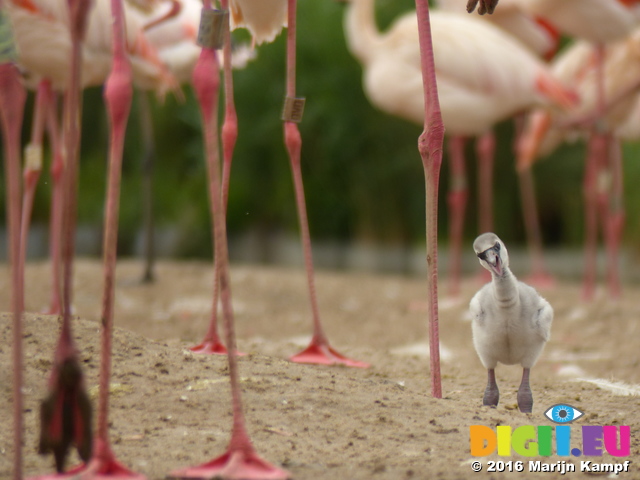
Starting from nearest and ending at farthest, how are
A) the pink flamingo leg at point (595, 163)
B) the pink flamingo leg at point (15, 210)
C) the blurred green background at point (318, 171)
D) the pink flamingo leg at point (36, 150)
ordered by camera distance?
the pink flamingo leg at point (15, 210), the pink flamingo leg at point (36, 150), the pink flamingo leg at point (595, 163), the blurred green background at point (318, 171)

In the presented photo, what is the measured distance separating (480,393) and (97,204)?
17.7 ft

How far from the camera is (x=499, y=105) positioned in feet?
14.0

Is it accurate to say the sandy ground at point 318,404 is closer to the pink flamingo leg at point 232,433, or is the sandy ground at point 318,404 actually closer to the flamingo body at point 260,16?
the pink flamingo leg at point 232,433

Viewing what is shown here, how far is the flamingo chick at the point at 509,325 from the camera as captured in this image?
1749 mm

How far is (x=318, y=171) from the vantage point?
6.75 meters

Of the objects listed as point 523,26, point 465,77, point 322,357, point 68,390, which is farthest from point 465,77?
point 68,390

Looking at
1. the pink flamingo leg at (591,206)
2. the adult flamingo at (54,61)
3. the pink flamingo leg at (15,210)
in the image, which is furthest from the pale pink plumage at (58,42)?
the pink flamingo leg at (591,206)

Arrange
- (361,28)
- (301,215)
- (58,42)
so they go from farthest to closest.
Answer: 1. (361,28)
2. (58,42)
3. (301,215)

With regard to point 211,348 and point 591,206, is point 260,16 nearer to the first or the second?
point 211,348

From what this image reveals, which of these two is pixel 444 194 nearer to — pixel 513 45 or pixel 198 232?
pixel 198 232

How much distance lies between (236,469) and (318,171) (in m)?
5.57

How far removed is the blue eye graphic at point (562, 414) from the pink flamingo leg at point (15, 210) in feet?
3.39

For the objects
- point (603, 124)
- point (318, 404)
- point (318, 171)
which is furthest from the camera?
point (318, 171)

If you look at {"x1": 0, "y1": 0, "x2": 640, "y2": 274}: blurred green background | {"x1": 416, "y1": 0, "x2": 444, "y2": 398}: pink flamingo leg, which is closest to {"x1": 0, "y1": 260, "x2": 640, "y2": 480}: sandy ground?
{"x1": 416, "y1": 0, "x2": 444, "y2": 398}: pink flamingo leg
